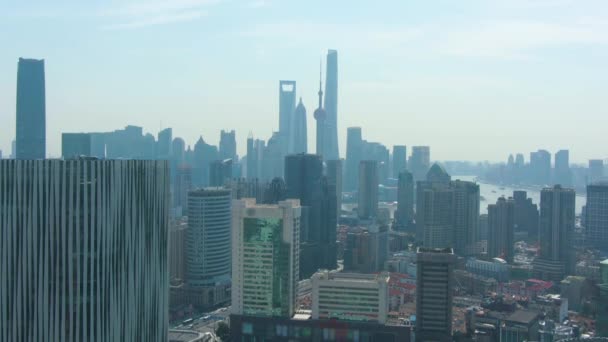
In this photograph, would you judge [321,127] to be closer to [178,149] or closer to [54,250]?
[178,149]

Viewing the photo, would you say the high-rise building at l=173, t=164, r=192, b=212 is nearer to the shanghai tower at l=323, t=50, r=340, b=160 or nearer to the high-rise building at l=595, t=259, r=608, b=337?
the shanghai tower at l=323, t=50, r=340, b=160

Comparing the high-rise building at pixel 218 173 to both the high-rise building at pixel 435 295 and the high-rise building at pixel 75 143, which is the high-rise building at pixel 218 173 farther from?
the high-rise building at pixel 435 295

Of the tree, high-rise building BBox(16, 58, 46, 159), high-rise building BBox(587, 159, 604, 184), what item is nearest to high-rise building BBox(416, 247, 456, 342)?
the tree

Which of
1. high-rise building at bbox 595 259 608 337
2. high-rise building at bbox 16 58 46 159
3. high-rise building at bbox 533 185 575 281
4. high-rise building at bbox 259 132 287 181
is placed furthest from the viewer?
high-rise building at bbox 259 132 287 181

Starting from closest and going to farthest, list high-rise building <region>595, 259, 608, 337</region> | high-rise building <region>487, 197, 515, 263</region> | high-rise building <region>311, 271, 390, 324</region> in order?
high-rise building <region>595, 259, 608, 337</region>
high-rise building <region>311, 271, 390, 324</region>
high-rise building <region>487, 197, 515, 263</region>

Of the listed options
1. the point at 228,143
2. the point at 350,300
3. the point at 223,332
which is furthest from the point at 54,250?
the point at 228,143

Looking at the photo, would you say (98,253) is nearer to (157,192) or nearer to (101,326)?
(101,326)
